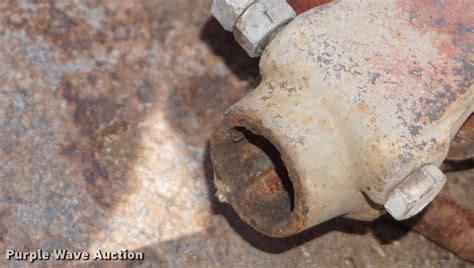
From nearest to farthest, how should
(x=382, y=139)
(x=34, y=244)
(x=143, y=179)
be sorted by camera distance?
(x=382, y=139) → (x=34, y=244) → (x=143, y=179)

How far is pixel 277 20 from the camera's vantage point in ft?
3.95

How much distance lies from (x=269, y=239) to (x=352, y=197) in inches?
13.7

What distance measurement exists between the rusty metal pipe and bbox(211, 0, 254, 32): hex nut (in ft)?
0.23

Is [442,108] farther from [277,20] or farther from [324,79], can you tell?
[277,20]

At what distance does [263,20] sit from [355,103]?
0.65 ft

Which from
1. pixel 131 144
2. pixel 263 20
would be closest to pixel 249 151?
pixel 263 20

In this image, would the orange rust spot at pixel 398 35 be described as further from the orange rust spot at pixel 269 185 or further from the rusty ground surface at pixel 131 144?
the rusty ground surface at pixel 131 144

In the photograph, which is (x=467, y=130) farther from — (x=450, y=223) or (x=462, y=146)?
(x=450, y=223)

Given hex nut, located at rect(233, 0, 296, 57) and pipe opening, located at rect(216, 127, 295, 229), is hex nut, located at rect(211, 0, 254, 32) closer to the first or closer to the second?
hex nut, located at rect(233, 0, 296, 57)

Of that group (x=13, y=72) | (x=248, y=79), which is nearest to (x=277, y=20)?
(x=248, y=79)

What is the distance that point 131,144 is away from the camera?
5.03 ft

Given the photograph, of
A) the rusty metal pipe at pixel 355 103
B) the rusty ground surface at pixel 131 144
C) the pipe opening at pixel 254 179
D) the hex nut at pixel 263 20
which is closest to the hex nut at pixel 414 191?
the rusty metal pipe at pixel 355 103

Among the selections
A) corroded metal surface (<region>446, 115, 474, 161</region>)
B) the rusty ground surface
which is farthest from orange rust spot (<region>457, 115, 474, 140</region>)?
the rusty ground surface

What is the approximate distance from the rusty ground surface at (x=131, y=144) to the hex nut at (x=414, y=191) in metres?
0.42
